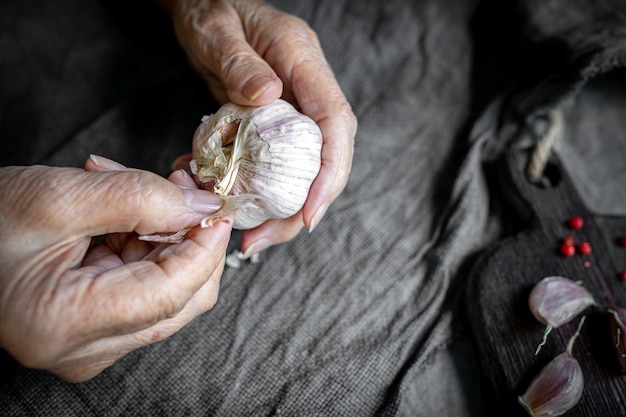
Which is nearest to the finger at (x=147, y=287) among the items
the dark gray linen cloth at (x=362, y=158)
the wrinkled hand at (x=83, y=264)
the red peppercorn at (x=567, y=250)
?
the wrinkled hand at (x=83, y=264)

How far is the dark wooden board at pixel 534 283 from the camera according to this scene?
0.88m

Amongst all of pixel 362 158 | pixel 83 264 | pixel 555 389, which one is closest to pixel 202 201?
pixel 83 264

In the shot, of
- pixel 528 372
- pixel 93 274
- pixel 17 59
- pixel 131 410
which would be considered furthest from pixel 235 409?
pixel 17 59

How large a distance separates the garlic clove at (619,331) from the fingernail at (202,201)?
723mm

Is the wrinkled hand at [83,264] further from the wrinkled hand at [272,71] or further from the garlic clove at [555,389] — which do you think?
the garlic clove at [555,389]

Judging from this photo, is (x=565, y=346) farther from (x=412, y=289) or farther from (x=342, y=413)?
(x=342, y=413)

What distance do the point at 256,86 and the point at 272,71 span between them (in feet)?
0.26

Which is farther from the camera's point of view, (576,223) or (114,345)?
(576,223)

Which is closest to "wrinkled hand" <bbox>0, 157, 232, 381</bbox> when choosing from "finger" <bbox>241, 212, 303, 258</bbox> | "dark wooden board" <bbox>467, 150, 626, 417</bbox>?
"finger" <bbox>241, 212, 303, 258</bbox>

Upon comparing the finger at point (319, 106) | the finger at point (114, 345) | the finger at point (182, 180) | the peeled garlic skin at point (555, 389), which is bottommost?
the finger at point (114, 345)

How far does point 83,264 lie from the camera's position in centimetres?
75

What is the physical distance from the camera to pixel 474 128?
1192mm

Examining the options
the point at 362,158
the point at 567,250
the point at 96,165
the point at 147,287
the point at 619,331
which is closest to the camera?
the point at 147,287

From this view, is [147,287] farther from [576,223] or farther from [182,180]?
[576,223]
